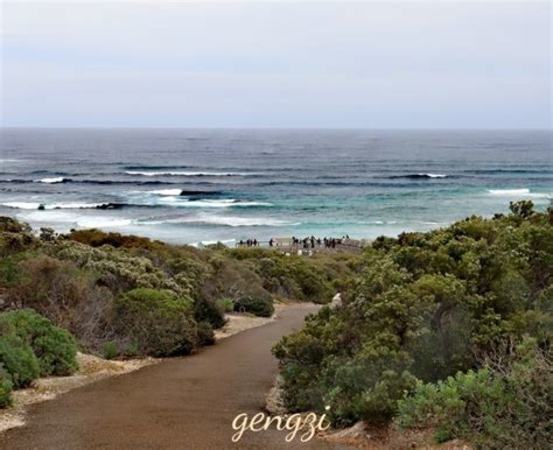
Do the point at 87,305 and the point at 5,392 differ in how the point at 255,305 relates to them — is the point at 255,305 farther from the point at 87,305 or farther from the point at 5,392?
the point at 5,392

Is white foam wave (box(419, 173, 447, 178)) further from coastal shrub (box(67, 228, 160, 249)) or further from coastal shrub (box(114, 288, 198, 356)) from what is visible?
coastal shrub (box(114, 288, 198, 356))

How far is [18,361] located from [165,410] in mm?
2669

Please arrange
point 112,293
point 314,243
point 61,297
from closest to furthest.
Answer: point 61,297 → point 112,293 → point 314,243

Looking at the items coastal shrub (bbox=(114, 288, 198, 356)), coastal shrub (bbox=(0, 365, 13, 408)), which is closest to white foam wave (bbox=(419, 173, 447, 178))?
coastal shrub (bbox=(114, 288, 198, 356))

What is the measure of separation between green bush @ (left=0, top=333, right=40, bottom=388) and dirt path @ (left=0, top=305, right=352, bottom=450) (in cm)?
73

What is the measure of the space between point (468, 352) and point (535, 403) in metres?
3.77

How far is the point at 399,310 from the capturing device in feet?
35.8

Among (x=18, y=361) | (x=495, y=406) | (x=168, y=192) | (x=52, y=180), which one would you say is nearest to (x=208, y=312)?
(x=18, y=361)

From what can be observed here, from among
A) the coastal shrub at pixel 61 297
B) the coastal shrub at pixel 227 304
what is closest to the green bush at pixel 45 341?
the coastal shrub at pixel 61 297

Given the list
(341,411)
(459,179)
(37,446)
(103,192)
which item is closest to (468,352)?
(341,411)

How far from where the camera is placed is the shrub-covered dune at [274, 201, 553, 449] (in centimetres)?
898

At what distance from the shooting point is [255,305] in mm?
24062

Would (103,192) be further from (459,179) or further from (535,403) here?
(535,403)

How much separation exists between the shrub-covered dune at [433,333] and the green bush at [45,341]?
392cm
